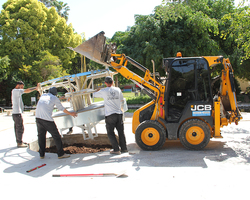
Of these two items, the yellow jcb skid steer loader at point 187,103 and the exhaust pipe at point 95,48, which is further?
the exhaust pipe at point 95,48

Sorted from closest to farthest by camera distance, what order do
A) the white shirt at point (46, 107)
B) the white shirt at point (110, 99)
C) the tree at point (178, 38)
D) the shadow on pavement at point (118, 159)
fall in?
the shadow on pavement at point (118, 159) → the white shirt at point (46, 107) → the white shirt at point (110, 99) → the tree at point (178, 38)

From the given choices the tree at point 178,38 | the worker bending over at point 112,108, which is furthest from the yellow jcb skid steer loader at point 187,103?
A: the tree at point 178,38

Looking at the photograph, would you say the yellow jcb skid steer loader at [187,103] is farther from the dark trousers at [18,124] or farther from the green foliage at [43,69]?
the green foliage at [43,69]

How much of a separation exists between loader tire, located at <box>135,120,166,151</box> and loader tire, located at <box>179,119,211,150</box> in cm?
54

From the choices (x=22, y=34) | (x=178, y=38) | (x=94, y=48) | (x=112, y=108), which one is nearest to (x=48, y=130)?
(x=112, y=108)

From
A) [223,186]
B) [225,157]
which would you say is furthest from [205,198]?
[225,157]

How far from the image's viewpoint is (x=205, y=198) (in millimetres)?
3525

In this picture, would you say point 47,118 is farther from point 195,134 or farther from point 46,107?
point 195,134

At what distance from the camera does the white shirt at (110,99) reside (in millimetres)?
5840

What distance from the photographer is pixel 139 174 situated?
179 inches

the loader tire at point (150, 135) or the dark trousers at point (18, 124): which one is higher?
the dark trousers at point (18, 124)

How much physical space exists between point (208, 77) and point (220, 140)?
2344 millimetres

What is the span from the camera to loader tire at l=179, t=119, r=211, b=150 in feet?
19.4

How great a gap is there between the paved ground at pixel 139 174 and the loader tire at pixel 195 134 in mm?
211
